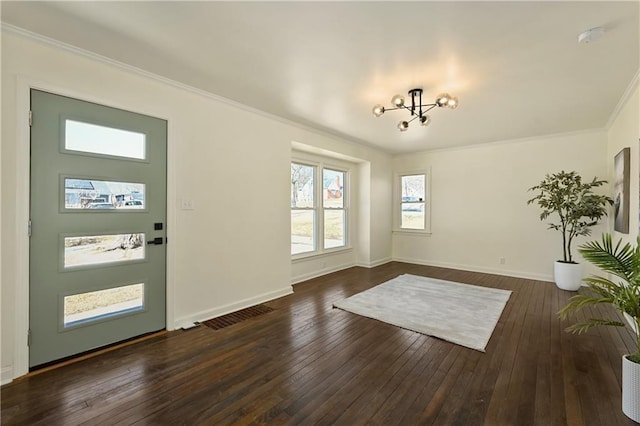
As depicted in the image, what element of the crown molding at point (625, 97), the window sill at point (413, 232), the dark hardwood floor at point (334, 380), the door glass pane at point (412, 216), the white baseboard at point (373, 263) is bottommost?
the dark hardwood floor at point (334, 380)

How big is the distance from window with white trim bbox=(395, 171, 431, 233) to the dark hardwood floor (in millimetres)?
3602

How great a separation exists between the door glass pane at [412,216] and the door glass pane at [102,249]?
5642mm

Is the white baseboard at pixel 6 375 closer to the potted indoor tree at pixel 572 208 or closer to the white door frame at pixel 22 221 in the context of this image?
the white door frame at pixel 22 221

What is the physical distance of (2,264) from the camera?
2.10m

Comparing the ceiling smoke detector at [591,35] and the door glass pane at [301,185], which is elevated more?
the ceiling smoke detector at [591,35]

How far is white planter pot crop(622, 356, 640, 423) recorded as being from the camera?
1738 millimetres

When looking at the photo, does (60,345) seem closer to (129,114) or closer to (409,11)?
(129,114)

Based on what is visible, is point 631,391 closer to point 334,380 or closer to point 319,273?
point 334,380

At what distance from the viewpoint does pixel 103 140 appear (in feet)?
8.53

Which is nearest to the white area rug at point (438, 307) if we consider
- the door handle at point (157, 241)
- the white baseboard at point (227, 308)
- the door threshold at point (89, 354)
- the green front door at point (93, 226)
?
the white baseboard at point (227, 308)

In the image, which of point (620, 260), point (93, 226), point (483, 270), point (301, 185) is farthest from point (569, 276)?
point (93, 226)

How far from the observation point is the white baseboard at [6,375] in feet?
Answer: 6.83

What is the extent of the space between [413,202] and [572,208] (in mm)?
2931

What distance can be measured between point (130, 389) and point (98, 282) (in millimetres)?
1052
